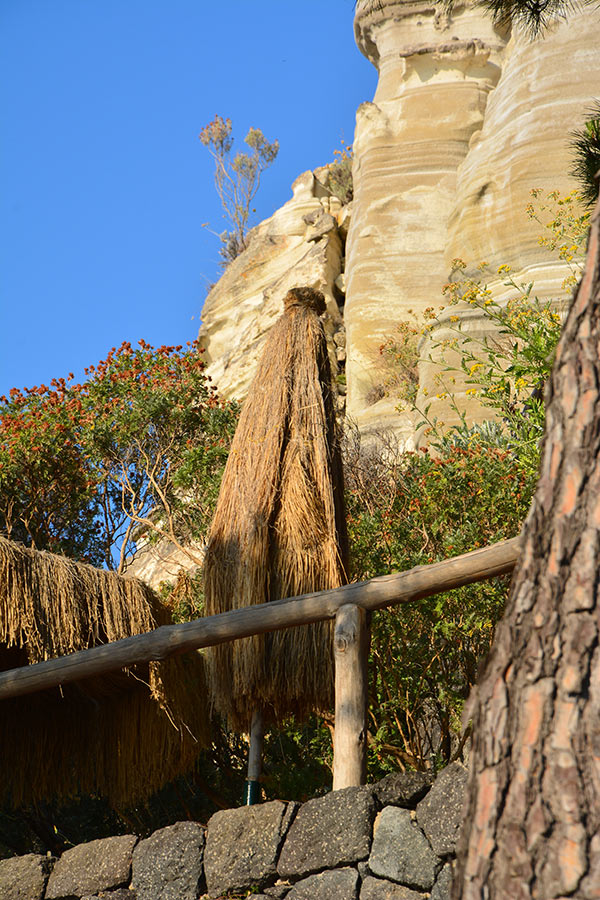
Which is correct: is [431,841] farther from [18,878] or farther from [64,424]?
[64,424]

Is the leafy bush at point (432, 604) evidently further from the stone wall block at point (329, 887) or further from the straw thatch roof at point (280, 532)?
the stone wall block at point (329, 887)

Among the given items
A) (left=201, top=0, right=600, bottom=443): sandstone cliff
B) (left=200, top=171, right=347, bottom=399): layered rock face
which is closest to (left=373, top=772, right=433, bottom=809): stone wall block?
(left=201, top=0, right=600, bottom=443): sandstone cliff

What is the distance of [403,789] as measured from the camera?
398 cm

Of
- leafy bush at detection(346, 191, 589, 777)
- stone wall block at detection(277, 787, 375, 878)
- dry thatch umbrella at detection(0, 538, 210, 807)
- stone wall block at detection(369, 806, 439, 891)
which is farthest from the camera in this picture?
leafy bush at detection(346, 191, 589, 777)

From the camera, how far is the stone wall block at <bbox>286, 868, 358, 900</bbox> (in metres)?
3.83

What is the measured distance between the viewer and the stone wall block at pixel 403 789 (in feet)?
13.0

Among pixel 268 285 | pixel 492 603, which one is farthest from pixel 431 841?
pixel 268 285

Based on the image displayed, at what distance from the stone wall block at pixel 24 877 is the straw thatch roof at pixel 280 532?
3.76ft

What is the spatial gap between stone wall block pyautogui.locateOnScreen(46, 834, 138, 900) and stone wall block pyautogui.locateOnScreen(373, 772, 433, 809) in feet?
4.14

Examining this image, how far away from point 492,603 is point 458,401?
7.21 metres

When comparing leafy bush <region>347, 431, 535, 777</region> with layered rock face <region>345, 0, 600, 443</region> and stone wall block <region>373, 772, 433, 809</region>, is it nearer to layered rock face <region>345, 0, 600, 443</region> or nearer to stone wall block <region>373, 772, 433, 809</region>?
stone wall block <region>373, 772, 433, 809</region>

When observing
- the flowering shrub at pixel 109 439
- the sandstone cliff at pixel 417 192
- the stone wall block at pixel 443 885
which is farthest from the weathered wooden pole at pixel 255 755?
the sandstone cliff at pixel 417 192

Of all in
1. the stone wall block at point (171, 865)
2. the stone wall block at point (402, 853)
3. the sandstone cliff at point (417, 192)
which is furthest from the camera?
the sandstone cliff at point (417, 192)

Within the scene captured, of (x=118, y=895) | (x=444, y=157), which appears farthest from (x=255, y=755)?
(x=444, y=157)
